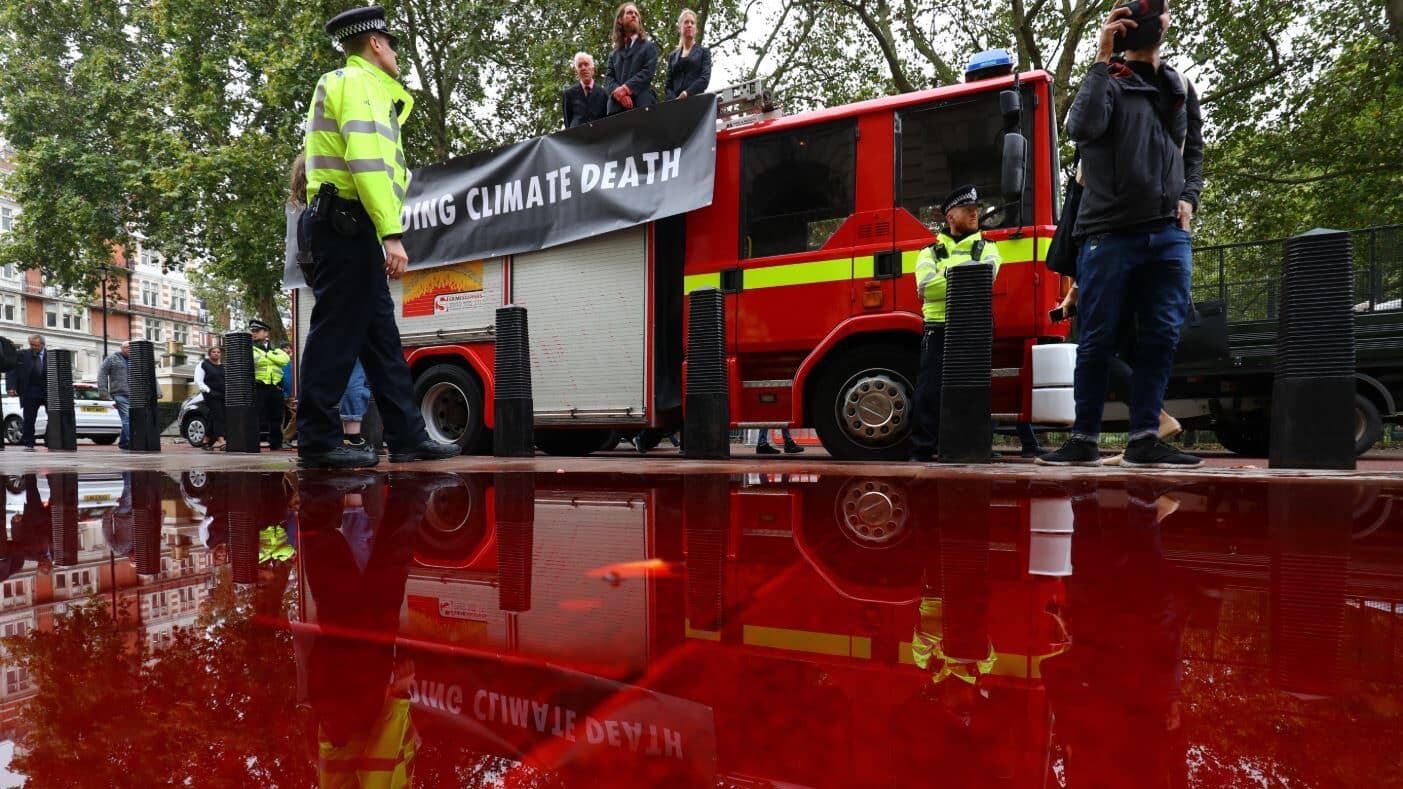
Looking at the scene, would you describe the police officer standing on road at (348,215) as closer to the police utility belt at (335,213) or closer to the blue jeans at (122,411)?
the police utility belt at (335,213)

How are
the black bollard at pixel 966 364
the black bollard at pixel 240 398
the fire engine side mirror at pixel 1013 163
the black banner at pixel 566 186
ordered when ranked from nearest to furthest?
the black bollard at pixel 966 364, the fire engine side mirror at pixel 1013 163, the black banner at pixel 566 186, the black bollard at pixel 240 398

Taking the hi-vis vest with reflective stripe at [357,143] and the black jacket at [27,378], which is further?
the black jacket at [27,378]

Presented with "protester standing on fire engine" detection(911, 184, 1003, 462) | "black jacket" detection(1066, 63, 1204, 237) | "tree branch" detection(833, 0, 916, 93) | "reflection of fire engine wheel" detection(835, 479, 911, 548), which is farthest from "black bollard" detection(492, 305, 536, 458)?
"tree branch" detection(833, 0, 916, 93)

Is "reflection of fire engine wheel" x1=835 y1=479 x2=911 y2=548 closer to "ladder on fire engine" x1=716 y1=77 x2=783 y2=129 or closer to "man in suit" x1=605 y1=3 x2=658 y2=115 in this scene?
"ladder on fire engine" x1=716 y1=77 x2=783 y2=129

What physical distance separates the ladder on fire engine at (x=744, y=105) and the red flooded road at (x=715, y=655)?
467 cm

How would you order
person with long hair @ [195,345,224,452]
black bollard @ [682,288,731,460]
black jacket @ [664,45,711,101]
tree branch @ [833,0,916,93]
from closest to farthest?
1. black bollard @ [682,288,731,460]
2. black jacket @ [664,45,711,101]
3. person with long hair @ [195,345,224,452]
4. tree branch @ [833,0,916,93]

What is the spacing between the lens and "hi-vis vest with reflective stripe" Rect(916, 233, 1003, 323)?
4.55m

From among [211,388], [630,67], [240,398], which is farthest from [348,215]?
[211,388]

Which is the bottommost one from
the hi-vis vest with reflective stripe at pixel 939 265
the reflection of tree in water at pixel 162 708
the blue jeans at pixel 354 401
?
the reflection of tree in water at pixel 162 708

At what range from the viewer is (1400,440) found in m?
12.3

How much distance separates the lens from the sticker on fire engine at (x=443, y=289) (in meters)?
6.73

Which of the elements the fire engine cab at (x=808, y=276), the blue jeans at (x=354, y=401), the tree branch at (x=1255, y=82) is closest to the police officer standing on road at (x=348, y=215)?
the fire engine cab at (x=808, y=276)

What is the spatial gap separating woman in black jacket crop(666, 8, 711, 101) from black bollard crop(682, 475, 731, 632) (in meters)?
5.03

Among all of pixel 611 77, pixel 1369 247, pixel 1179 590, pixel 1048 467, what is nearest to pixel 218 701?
pixel 1179 590
